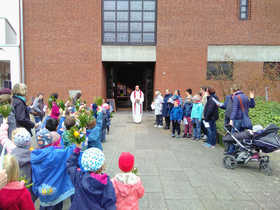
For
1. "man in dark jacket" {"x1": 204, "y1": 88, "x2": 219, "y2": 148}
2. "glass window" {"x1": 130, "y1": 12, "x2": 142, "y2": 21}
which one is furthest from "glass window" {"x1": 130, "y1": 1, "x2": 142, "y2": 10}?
"man in dark jacket" {"x1": 204, "y1": 88, "x2": 219, "y2": 148}

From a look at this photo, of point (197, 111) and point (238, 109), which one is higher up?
point (238, 109)

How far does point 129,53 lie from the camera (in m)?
17.8

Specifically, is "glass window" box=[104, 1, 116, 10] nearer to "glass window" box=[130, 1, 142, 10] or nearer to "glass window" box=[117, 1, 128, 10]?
"glass window" box=[117, 1, 128, 10]

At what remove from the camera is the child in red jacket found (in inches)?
74.3

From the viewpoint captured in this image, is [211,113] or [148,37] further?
[148,37]

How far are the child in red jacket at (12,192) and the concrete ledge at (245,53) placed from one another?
57.0 feet

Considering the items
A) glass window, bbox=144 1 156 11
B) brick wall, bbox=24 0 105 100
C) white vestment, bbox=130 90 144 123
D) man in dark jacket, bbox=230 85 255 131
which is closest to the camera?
man in dark jacket, bbox=230 85 255 131

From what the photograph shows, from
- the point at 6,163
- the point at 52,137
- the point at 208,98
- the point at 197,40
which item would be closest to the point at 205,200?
the point at 52,137

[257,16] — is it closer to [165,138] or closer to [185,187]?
[165,138]

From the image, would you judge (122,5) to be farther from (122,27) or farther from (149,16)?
(149,16)

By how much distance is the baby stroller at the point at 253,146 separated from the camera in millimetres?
5191

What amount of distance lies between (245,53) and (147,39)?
736 cm

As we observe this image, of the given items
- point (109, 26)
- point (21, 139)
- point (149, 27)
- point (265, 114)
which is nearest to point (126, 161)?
point (21, 139)

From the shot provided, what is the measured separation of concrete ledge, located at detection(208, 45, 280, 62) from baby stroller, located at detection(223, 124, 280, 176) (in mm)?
12896
